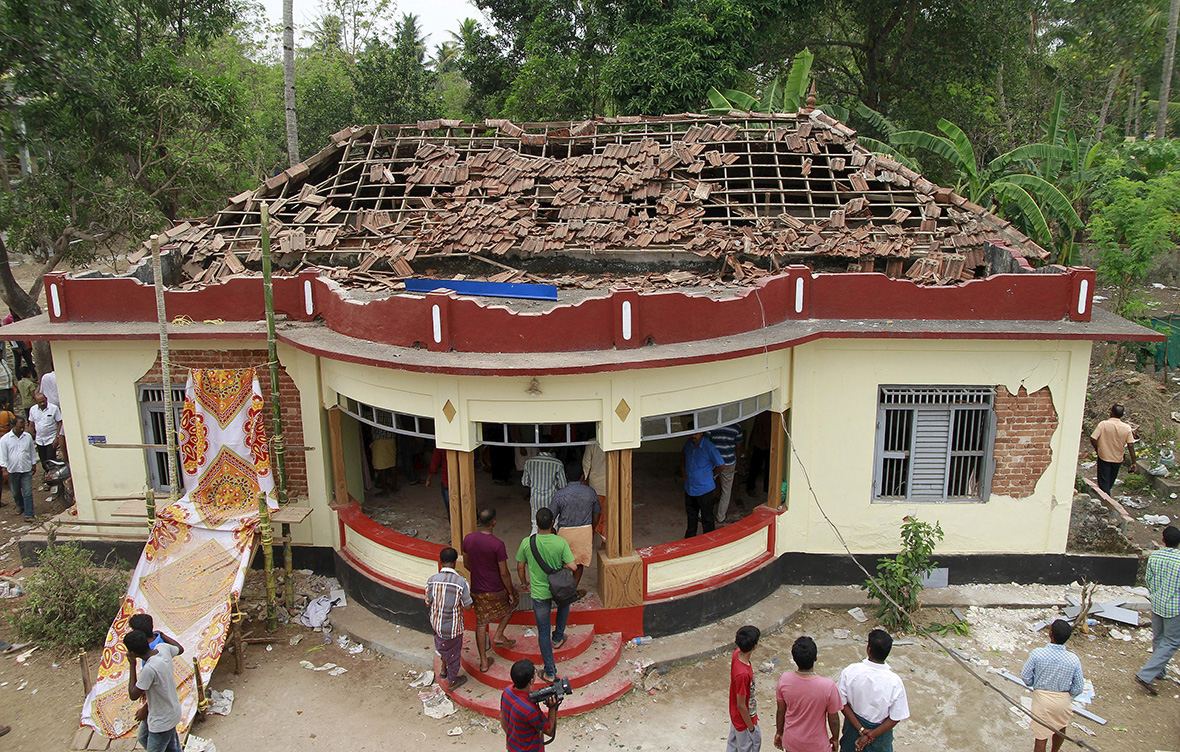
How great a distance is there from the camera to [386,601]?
30.0 feet

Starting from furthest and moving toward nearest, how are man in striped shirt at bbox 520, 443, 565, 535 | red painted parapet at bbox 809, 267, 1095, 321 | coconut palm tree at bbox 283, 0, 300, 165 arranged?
coconut palm tree at bbox 283, 0, 300, 165
red painted parapet at bbox 809, 267, 1095, 321
man in striped shirt at bbox 520, 443, 565, 535

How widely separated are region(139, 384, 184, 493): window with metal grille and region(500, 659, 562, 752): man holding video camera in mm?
6440

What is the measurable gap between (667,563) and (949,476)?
3720 mm

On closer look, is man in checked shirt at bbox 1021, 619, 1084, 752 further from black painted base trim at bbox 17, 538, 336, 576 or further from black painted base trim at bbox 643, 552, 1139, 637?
black painted base trim at bbox 17, 538, 336, 576

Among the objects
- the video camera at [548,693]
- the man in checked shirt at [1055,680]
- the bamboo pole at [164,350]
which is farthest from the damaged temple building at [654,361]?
the man in checked shirt at [1055,680]

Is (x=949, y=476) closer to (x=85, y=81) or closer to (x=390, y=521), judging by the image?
(x=390, y=521)

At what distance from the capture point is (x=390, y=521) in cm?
1054

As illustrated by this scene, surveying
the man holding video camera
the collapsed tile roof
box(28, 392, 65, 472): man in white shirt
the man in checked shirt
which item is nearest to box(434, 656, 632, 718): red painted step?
the man holding video camera

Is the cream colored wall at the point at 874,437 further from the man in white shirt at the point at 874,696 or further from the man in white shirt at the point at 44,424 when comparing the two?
the man in white shirt at the point at 44,424

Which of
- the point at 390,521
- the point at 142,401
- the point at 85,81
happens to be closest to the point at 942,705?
the point at 390,521

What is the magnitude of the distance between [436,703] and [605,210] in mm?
7519

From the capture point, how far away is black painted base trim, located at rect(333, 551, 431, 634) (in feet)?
29.3

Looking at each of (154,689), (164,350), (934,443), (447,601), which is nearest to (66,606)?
(164,350)

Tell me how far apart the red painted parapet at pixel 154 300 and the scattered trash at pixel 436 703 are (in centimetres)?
453
